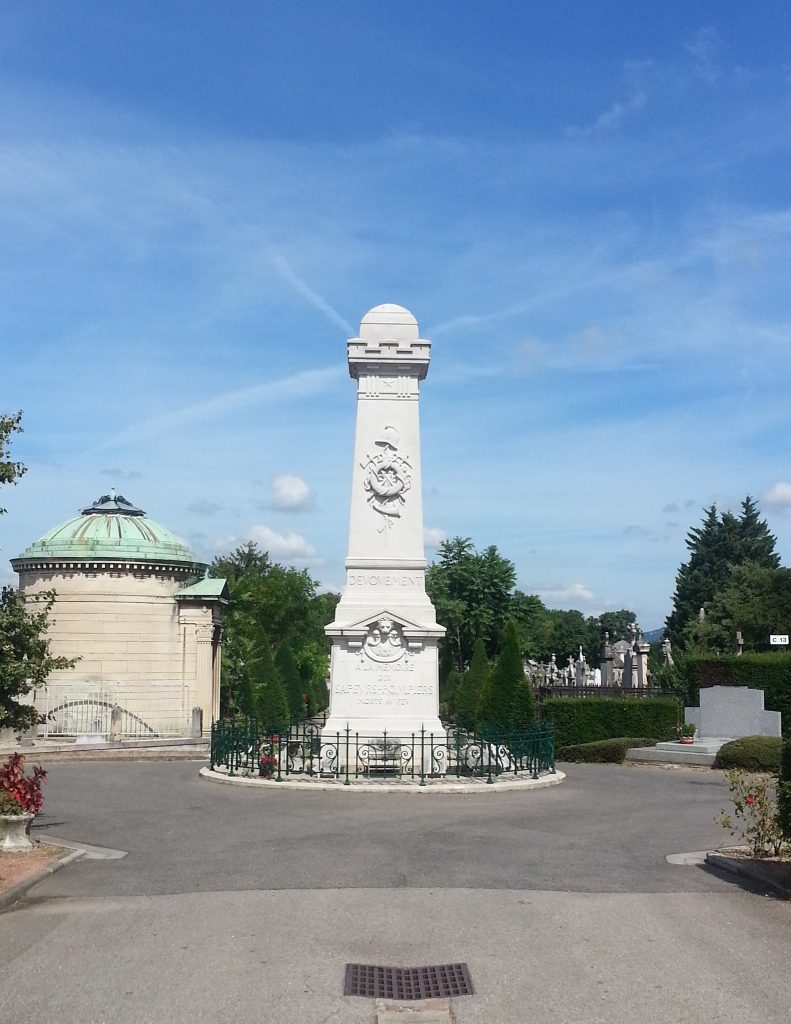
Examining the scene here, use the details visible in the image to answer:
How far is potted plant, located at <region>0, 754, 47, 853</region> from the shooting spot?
36.6ft

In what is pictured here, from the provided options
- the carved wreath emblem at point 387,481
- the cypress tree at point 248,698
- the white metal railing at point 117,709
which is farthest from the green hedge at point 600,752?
the white metal railing at point 117,709

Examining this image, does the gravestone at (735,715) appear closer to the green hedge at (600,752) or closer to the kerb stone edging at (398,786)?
the green hedge at (600,752)

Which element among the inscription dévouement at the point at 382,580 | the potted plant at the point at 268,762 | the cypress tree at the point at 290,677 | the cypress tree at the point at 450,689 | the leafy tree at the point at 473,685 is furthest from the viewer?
the cypress tree at the point at 290,677

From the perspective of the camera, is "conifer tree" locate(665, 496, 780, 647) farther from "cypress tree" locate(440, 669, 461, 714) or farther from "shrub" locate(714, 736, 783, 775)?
"shrub" locate(714, 736, 783, 775)

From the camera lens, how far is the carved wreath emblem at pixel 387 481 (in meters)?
21.1

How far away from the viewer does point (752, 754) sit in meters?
22.1

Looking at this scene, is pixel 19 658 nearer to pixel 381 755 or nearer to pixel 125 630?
pixel 381 755

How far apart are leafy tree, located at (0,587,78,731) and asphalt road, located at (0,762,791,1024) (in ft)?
6.61

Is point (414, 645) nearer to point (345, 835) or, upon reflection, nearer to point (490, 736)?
point (490, 736)

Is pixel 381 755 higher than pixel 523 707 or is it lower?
lower

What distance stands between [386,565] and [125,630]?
51.5 ft

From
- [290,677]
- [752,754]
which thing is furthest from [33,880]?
[290,677]

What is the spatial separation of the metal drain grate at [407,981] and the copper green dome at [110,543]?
2810 cm

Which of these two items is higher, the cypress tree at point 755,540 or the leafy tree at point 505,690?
the cypress tree at point 755,540
